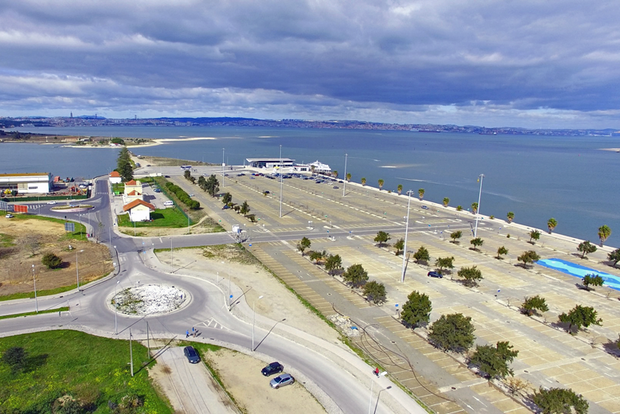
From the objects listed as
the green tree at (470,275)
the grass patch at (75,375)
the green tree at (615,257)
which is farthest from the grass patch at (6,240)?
the green tree at (615,257)

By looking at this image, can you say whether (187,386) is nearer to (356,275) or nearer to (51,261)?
(356,275)

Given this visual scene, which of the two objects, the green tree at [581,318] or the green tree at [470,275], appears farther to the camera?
the green tree at [470,275]

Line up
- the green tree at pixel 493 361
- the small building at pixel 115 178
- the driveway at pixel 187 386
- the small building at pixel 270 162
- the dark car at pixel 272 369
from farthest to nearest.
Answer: the small building at pixel 270 162, the small building at pixel 115 178, the dark car at pixel 272 369, the green tree at pixel 493 361, the driveway at pixel 187 386

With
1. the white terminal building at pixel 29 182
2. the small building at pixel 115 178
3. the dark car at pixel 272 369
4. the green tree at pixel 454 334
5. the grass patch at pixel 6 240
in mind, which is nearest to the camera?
the dark car at pixel 272 369

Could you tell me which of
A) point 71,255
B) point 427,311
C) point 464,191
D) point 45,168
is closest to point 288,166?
point 464,191

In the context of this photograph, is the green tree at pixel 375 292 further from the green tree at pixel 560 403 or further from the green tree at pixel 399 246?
the green tree at pixel 560 403

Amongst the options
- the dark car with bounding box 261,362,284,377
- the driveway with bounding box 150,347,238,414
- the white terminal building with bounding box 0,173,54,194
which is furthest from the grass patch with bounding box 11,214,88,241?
the dark car with bounding box 261,362,284,377

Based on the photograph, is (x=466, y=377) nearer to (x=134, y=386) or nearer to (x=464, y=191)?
(x=134, y=386)
